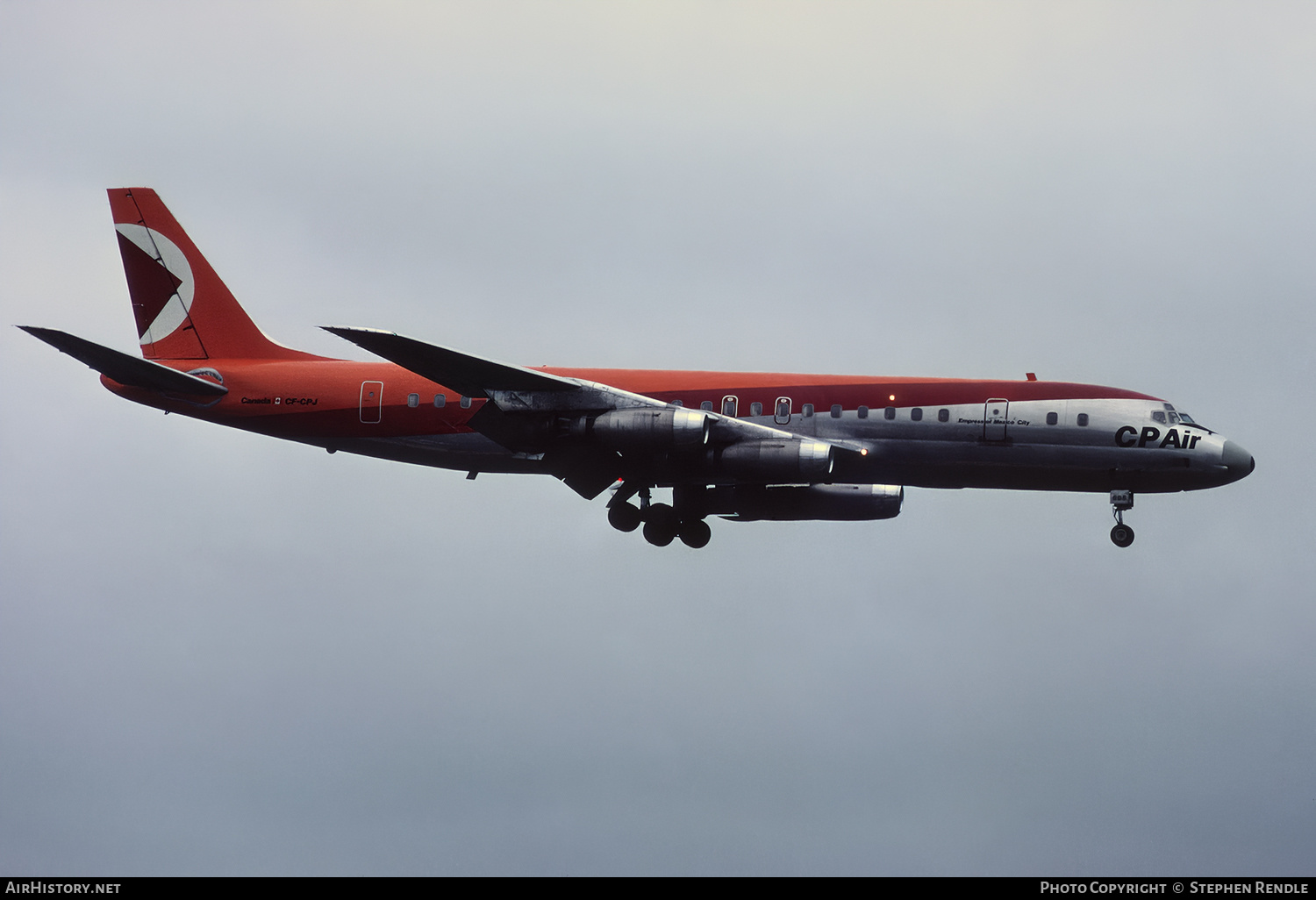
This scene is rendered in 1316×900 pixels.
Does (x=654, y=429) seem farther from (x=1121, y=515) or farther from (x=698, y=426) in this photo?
Result: (x=1121, y=515)

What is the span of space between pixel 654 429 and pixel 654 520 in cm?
592

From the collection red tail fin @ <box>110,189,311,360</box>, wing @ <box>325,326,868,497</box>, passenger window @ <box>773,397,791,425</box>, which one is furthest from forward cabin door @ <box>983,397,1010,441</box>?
red tail fin @ <box>110,189,311,360</box>

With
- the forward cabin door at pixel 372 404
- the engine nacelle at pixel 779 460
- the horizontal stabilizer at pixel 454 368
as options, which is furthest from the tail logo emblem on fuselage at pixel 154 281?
the engine nacelle at pixel 779 460

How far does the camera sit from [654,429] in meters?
37.7

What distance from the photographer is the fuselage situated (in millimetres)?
39531

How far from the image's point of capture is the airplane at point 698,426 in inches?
1507

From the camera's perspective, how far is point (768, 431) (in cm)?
3831

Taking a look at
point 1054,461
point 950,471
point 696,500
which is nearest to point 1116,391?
point 1054,461

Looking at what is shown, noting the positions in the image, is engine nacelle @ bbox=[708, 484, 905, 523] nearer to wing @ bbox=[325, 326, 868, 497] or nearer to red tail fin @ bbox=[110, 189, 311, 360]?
wing @ bbox=[325, 326, 868, 497]

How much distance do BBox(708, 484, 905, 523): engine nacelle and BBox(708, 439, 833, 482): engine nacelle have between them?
218 inches

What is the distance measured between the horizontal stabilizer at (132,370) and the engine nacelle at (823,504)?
54.3ft

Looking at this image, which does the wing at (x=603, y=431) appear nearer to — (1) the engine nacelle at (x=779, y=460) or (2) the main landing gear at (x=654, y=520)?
(1) the engine nacelle at (x=779, y=460)

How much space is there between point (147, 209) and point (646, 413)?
65.0 feet
